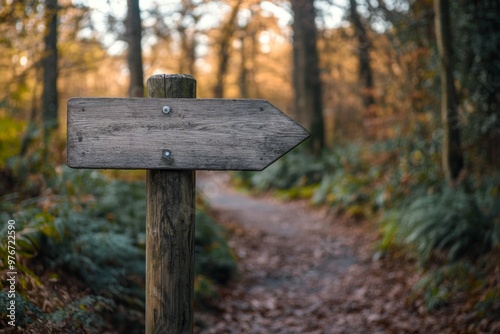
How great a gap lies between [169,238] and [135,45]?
21.5 ft

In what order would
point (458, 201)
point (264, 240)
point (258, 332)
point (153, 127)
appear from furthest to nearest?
1. point (264, 240)
2. point (458, 201)
3. point (258, 332)
4. point (153, 127)

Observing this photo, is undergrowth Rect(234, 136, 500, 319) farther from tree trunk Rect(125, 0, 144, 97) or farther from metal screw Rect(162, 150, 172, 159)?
tree trunk Rect(125, 0, 144, 97)

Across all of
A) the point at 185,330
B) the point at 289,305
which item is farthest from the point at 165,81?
the point at 289,305

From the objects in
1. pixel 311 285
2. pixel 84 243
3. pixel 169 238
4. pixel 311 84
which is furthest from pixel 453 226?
pixel 311 84

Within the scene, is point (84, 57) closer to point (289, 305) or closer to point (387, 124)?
point (387, 124)

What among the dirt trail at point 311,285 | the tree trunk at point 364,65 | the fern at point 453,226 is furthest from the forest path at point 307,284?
the tree trunk at point 364,65

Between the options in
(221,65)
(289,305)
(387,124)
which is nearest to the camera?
(289,305)

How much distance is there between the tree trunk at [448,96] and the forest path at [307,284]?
1827mm

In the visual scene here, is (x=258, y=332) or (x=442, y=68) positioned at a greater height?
(x=442, y=68)

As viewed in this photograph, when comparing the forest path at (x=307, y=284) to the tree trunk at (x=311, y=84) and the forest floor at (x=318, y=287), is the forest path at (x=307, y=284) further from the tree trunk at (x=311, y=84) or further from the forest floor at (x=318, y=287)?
the tree trunk at (x=311, y=84)

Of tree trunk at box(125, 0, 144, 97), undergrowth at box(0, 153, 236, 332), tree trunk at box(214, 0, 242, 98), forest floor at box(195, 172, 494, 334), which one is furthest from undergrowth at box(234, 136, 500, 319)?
tree trunk at box(214, 0, 242, 98)

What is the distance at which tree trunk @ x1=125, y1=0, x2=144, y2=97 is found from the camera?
8.09m

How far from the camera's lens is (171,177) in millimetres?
2664

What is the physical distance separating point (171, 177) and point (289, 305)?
4.05 meters
